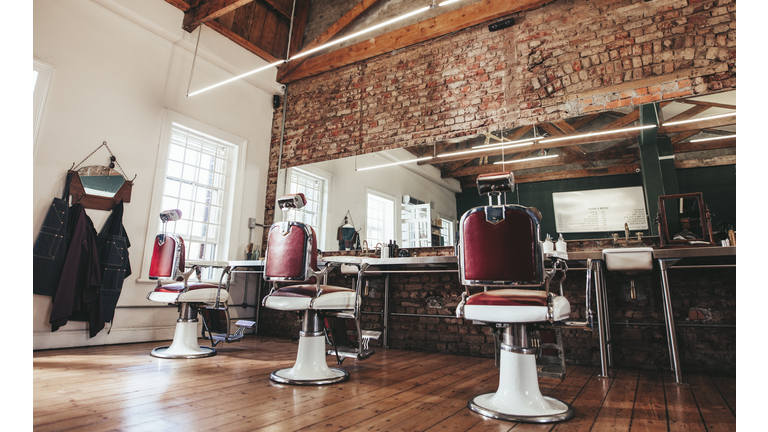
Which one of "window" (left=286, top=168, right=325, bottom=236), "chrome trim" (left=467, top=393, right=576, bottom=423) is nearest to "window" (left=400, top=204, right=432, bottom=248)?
"window" (left=286, top=168, right=325, bottom=236)

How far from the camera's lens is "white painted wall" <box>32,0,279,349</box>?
3.80 m

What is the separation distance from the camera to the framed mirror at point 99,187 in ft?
12.8

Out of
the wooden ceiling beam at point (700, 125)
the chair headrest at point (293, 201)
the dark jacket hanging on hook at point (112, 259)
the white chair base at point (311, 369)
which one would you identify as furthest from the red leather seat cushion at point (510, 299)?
the dark jacket hanging on hook at point (112, 259)

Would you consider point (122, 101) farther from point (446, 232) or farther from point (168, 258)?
point (446, 232)

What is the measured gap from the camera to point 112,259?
13.3ft

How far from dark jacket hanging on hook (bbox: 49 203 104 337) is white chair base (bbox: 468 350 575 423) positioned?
3.79 m

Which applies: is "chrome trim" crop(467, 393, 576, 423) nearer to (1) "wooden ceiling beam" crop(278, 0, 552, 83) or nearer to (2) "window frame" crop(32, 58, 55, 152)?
(1) "wooden ceiling beam" crop(278, 0, 552, 83)

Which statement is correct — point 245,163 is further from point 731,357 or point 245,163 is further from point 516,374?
point 731,357

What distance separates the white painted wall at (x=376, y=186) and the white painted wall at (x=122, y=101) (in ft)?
4.41

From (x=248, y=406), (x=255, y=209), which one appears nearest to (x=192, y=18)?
(x=255, y=209)

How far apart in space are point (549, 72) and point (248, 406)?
421cm

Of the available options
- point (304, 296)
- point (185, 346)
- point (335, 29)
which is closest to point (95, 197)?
point (185, 346)

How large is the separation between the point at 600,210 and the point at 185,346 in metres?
4.18

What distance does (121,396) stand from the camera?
213 cm
